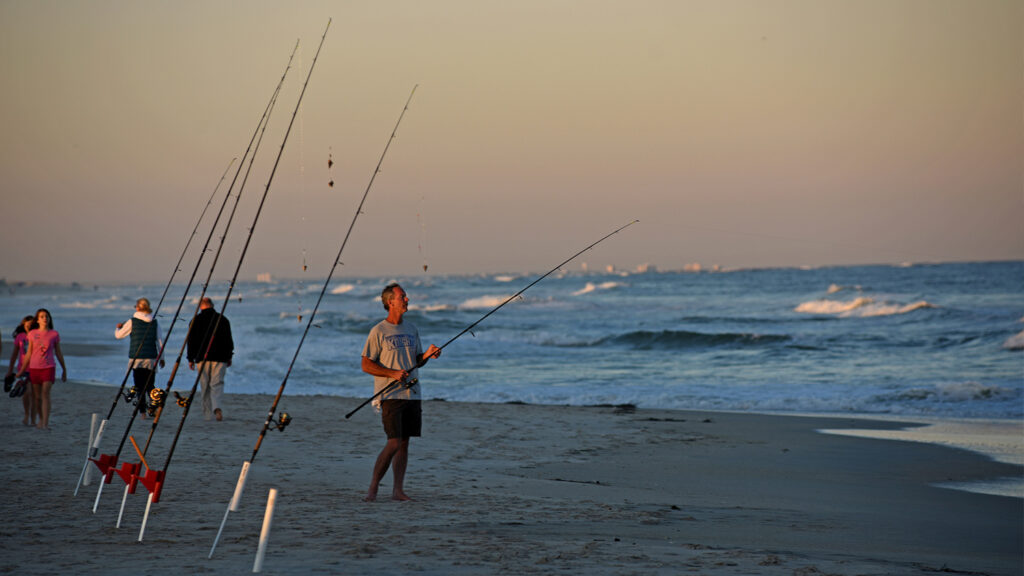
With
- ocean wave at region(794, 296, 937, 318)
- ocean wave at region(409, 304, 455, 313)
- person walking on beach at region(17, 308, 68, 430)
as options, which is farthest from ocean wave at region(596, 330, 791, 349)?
person walking on beach at region(17, 308, 68, 430)

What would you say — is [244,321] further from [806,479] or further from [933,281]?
[933,281]

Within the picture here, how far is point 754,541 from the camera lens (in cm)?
552

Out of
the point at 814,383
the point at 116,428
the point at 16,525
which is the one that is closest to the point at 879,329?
the point at 814,383

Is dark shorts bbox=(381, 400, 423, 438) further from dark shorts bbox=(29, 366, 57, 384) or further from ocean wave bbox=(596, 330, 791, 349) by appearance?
ocean wave bbox=(596, 330, 791, 349)

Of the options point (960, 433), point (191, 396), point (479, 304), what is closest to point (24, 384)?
point (191, 396)

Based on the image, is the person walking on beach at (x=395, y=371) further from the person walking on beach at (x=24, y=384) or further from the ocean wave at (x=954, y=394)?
the ocean wave at (x=954, y=394)

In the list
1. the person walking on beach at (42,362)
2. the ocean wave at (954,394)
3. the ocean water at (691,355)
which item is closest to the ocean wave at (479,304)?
the ocean water at (691,355)

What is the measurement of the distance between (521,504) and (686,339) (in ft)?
72.6

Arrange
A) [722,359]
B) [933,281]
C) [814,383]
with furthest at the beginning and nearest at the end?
1. [933,281]
2. [722,359]
3. [814,383]

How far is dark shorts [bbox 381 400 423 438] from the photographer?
5.98 meters

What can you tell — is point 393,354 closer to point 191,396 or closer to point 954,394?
point 191,396

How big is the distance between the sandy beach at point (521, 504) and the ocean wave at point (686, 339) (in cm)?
1567

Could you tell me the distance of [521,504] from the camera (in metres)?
6.25

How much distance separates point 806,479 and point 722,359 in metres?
14.2
